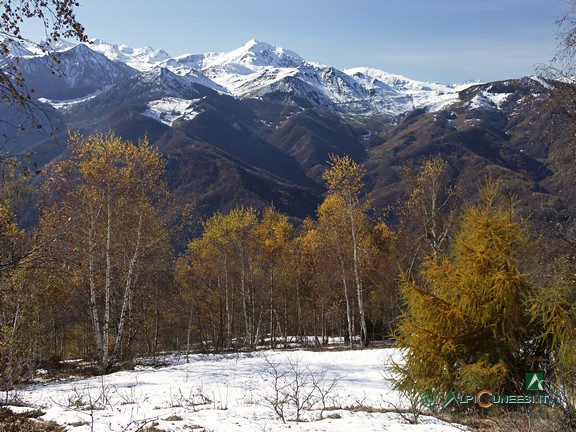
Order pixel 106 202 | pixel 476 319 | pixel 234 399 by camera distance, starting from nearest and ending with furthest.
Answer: pixel 476 319 → pixel 234 399 → pixel 106 202

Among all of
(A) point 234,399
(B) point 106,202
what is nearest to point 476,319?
(A) point 234,399

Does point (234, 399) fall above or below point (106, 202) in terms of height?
below

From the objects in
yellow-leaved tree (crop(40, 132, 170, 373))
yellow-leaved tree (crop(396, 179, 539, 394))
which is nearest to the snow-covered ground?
yellow-leaved tree (crop(396, 179, 539, 394))

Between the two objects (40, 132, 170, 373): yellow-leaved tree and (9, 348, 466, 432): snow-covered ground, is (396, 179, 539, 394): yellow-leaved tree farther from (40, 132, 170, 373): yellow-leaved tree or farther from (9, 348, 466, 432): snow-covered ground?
(40, 132, 170, 373): yellow-leaved tree

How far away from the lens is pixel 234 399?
482 inches

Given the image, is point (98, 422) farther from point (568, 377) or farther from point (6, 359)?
point (568, 377)

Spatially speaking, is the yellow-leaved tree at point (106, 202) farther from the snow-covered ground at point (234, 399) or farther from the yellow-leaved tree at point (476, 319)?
the yellow-leaved tree at point (476, 319)

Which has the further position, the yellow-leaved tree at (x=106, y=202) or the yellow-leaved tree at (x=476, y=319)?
the yellow-leaved tree at (x=106, y=202)

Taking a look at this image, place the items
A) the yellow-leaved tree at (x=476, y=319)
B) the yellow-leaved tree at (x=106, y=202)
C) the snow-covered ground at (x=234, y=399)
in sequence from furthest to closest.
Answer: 1. the yellow-leaved tree at (x=106, y=202)
2. the yellow-leaved tree at (x=476, y=319)
3. the snow-covered ground at (x=234, y=399)

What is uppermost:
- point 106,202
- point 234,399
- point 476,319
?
point 106,202

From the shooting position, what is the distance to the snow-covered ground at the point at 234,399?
8.39 m

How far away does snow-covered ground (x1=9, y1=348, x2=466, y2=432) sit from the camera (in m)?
8.39

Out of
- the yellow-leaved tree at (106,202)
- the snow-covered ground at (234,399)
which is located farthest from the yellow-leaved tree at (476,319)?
the yellow-leaved tree at (106,202)

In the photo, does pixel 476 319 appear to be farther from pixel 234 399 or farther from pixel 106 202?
pixel 106 202
